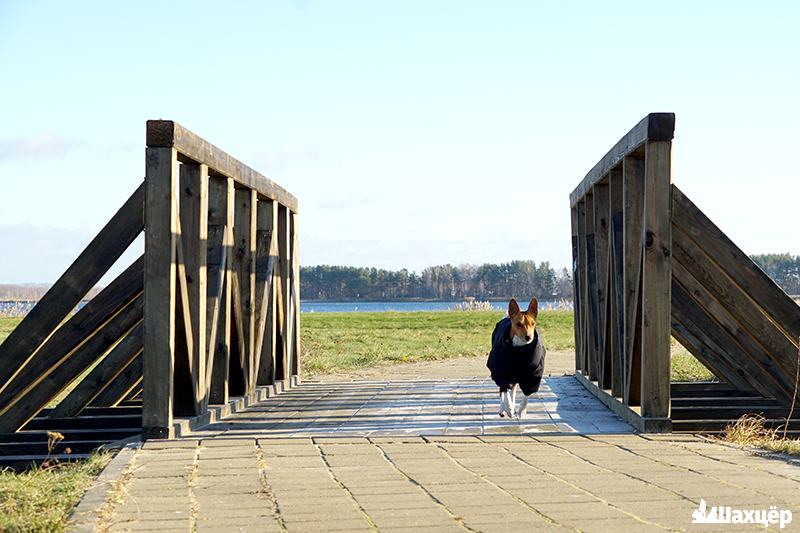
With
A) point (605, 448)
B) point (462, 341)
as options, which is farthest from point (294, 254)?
point (462, 341)

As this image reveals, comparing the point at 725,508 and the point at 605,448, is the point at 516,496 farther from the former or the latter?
the point at 605,448

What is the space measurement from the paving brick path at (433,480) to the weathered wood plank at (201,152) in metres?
2.15

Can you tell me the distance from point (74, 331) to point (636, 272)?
4812 millimetres

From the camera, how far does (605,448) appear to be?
707 centimetres

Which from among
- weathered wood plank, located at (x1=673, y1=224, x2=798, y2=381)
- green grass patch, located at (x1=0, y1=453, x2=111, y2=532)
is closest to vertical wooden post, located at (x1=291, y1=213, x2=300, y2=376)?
weathered wood plank, located at (x1=673, y1=224, x2=798, y2=381)

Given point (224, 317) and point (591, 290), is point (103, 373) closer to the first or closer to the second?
point (224, 317)

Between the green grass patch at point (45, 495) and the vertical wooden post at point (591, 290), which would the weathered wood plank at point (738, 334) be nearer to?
the vertical wooden post at point (591, 290)

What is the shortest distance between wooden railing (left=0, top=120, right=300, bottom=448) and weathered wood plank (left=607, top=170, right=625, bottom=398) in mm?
3552

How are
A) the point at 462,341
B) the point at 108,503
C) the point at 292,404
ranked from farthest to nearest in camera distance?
the point at 462,341 → the point at 292,404 → the point at 108,503

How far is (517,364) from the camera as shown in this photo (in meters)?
9.31

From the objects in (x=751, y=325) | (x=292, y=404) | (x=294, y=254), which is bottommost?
(x=292, y=404)

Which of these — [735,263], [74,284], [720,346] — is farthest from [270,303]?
[735,263]

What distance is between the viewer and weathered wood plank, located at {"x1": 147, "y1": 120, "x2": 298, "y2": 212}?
25.0ft

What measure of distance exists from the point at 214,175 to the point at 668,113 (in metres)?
3.96
